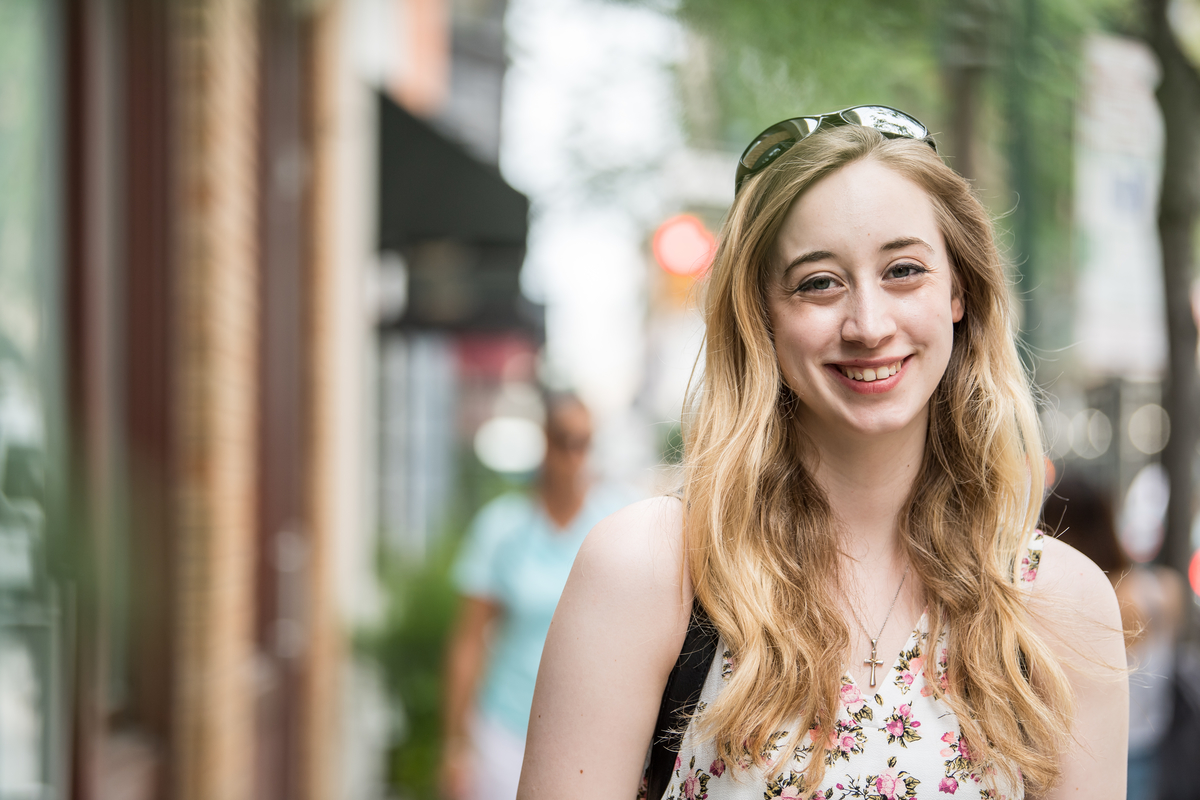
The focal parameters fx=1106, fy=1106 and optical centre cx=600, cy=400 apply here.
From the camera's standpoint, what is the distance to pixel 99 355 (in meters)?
3.14

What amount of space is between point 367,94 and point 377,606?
3453 mm

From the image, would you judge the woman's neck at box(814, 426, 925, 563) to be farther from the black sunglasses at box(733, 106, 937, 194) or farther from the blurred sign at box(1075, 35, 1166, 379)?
the blurred sign at box(1075, 35, 1166, 379)

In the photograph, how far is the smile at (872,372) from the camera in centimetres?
168

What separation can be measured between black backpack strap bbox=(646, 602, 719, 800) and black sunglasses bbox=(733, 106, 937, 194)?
71cm

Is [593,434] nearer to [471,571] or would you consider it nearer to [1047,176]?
[471,571]

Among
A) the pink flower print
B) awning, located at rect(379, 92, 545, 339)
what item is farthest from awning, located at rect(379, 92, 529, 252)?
the pink flower print

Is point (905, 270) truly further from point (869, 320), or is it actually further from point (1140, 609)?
point (1140, 609)

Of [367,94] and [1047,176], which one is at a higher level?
[367,94]

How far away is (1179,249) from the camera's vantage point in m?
2.69


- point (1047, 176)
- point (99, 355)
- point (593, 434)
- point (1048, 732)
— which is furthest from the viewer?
point (593, 434)

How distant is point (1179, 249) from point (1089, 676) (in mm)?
1401

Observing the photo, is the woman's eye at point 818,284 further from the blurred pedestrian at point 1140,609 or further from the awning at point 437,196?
the awning at point 437,196

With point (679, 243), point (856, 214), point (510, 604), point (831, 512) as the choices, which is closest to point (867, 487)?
point (831, 512)

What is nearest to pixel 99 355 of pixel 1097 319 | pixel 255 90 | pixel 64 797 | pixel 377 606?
pixel 64 797
